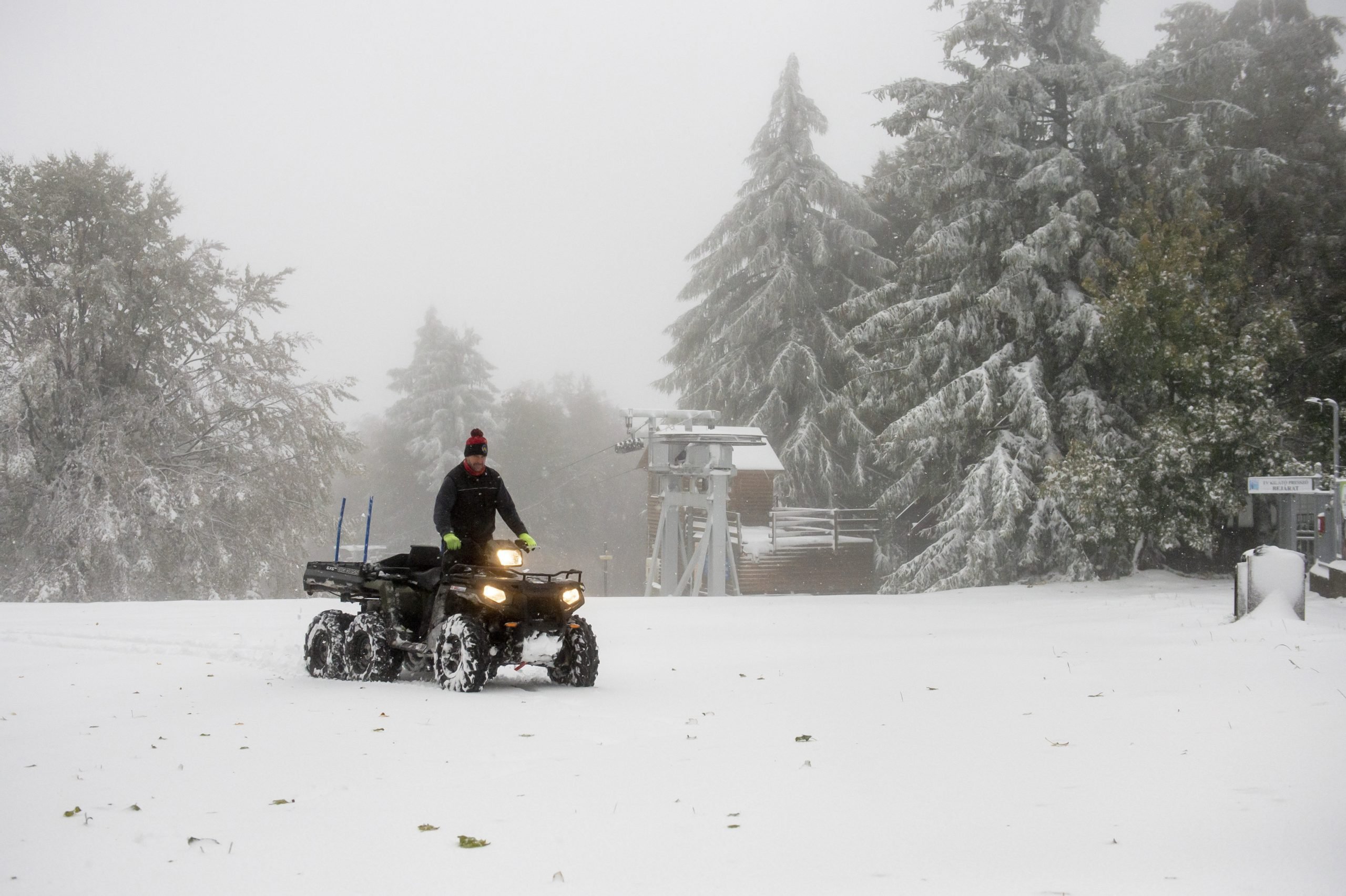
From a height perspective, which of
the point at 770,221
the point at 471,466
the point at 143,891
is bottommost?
the point at 143,891

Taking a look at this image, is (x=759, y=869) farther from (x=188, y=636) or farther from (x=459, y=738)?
(x=188, y=636)

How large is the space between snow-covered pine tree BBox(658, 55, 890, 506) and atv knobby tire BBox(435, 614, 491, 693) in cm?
3064

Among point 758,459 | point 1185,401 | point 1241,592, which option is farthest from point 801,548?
point 1241,592

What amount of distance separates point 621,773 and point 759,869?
1.66 m

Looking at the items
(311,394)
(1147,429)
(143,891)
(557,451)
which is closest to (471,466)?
(143,891)

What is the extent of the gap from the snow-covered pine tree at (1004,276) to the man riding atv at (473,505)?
51.2 feet

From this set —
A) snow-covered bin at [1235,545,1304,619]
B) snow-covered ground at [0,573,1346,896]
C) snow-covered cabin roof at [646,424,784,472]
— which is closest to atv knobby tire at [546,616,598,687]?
Result: snow-covered ground at [0,573,1346,896]

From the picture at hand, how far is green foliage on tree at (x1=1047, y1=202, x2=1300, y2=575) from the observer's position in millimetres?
18734

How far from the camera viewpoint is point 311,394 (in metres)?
34.4

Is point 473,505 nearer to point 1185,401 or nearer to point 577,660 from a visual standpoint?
point 577,660

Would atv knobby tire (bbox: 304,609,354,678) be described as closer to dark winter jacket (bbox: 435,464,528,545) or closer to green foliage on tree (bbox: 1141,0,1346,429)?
dark winter jacket (bbox: 435,464,528,545)

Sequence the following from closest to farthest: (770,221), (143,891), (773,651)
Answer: (143,891)
(773,651)
(770,221)

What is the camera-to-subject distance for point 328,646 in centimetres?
965

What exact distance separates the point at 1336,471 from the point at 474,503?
1606cm
